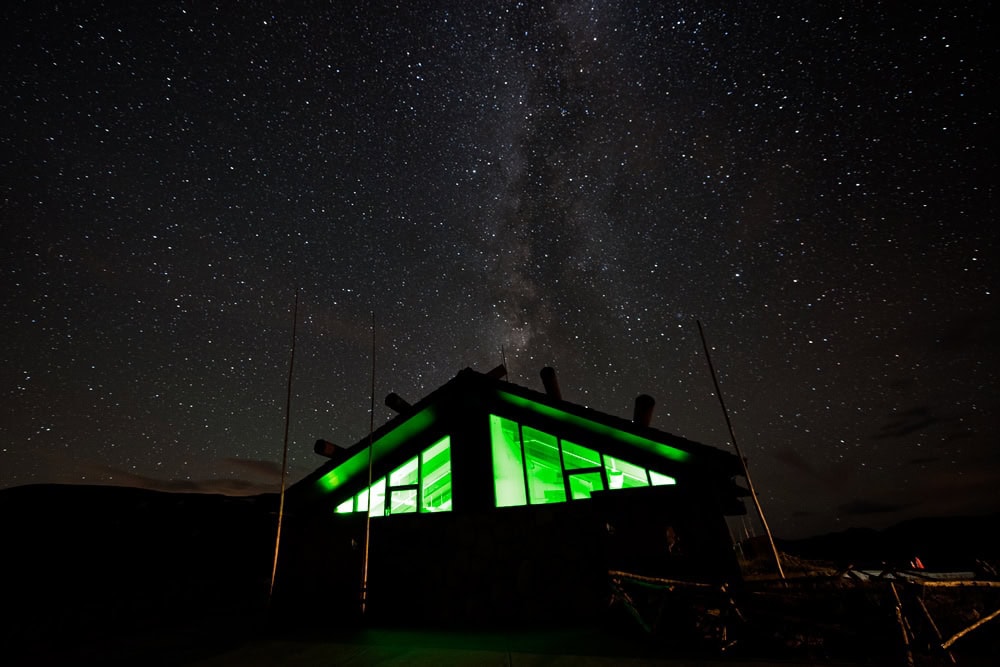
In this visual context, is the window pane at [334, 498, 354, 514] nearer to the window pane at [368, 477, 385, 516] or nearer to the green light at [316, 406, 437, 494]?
the green light at [316, 406, 437, 494]

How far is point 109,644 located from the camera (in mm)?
8320

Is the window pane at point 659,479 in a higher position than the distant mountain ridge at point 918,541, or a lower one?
higher

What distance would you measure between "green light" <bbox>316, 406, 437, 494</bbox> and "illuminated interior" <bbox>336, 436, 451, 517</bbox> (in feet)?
2.11

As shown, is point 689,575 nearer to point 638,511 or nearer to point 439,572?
point 638,511

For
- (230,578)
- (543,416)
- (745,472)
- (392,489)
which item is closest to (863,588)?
(745,472)

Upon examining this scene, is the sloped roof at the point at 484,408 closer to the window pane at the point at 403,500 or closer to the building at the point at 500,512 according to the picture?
the building at the point at 500,512

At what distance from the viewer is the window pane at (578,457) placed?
1024 cm

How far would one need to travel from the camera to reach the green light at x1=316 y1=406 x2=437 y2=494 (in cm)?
1101

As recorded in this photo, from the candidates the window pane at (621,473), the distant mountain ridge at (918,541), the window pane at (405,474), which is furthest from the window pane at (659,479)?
the distant mountain ridge at (918,541)

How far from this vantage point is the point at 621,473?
10.1m

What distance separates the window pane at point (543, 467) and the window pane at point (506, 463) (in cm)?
29

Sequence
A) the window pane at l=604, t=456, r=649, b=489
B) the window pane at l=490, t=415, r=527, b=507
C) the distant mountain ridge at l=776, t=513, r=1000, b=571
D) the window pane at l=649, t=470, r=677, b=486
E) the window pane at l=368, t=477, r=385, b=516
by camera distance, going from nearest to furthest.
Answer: the window pane at l=649, t=470, r=677, b=486 → the window pane at l=604, t=456, r=649, b=489 → the window pane at l=490, t=415, r=527, b=507 → the window pane at l=368, t=477, r=385, b=516 → the distant mountain ridge at l=776, t=513, r=1000, b=571

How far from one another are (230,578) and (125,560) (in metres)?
12.1

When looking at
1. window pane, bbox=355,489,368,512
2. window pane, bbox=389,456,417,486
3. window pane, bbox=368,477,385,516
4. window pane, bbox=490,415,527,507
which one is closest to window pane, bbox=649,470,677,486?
window pane, bbox=490,415,527,507
